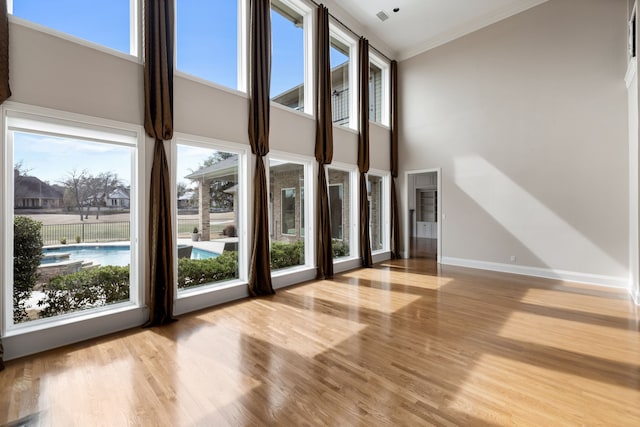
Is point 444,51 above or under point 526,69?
above

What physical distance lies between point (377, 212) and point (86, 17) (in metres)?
6.38

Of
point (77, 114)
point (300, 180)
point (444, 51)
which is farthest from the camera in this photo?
point (444, 51)

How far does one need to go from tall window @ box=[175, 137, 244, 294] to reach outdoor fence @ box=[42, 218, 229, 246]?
62 centimetres

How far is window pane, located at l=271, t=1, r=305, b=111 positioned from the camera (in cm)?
525

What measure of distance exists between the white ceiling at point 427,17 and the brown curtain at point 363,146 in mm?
588

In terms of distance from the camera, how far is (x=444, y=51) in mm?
7027

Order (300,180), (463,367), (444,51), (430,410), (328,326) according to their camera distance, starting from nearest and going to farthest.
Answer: (430,410)
(463,367)
(328,326)
(300,180)
(444,51)

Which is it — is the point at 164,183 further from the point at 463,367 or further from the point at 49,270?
the point at 463,367

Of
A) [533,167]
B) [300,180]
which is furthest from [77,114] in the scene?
[533,167]

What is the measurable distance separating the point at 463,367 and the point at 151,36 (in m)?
4.76

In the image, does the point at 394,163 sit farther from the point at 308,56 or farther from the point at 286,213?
the point at 286,213

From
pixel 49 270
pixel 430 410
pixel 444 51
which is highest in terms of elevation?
pixel 444 51

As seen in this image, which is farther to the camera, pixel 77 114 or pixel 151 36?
pixel 151 36

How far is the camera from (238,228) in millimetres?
4645
